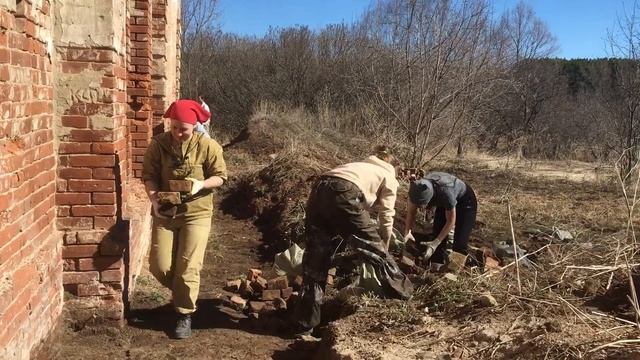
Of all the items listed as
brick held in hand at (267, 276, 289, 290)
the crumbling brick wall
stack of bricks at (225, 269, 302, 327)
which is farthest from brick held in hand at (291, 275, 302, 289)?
the crumbling brick wall

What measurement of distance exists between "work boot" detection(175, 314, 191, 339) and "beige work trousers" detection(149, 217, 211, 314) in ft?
0.20

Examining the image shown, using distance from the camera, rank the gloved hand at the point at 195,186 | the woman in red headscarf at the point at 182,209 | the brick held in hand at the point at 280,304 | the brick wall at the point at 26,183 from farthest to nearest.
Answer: the brick held in hand at the point at 280,304 → the woman in red headscarf at the point at 182,209 → the gloved hand at the point at 195,186 → the brick wall at the point at 26,183

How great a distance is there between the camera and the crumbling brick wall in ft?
10.3

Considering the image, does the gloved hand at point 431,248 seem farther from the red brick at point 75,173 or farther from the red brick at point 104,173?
the red brick at point 75,173

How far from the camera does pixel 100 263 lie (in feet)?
13.7

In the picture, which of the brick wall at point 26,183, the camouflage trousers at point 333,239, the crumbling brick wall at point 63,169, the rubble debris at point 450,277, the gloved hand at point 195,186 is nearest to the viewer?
the brick wall at point 26,183

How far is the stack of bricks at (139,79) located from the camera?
20.6 ft

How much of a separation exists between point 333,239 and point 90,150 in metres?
1.97

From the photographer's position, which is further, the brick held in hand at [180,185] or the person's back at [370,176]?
the person's back at [370,176]

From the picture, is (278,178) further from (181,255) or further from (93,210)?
(93,210)

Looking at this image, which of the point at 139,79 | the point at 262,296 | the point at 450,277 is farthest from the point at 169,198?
the point at 139,79

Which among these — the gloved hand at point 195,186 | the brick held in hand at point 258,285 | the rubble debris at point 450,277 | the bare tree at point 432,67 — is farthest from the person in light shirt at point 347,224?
the bare tree at point 432,67

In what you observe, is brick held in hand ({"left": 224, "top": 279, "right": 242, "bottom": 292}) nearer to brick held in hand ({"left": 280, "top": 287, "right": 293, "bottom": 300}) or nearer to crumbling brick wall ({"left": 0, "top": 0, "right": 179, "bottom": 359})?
brick held in hand ({"left": 280, "top": 287, "right": 293, "bottom": 300})

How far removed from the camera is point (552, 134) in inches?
1076
